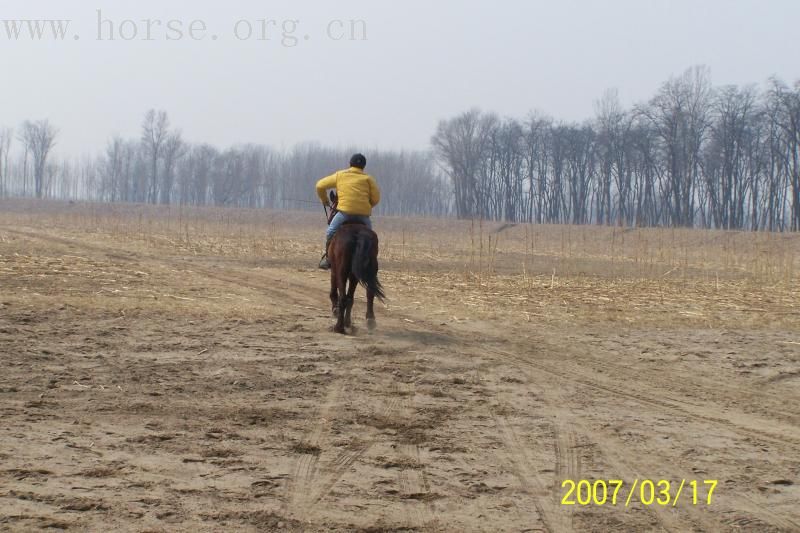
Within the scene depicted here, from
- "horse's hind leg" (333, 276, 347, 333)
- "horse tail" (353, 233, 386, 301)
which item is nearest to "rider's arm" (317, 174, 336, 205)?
"horse tail" (353, 233, 386, 301)

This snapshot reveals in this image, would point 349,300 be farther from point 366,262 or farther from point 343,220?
point 343,220

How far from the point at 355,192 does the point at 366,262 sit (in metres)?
0.93

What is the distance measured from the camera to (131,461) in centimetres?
478

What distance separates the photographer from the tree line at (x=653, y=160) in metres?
57.4

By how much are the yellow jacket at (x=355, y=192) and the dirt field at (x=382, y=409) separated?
152cm

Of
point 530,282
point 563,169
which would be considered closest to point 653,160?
point 563,169

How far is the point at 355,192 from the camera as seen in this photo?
31.8ft

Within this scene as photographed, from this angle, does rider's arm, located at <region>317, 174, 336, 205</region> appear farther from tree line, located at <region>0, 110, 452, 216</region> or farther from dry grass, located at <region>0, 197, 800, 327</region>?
tree line, located at <region>0, 110, 452, 216</region>

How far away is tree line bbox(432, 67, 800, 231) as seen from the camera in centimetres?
5741

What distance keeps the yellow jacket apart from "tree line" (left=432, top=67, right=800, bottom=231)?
4282cm

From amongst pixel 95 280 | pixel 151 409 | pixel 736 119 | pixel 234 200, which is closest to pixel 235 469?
pixel 151 409

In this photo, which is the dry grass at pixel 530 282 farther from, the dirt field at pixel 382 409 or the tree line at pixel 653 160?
the tree line at pixel 653 160
